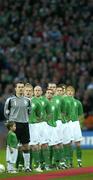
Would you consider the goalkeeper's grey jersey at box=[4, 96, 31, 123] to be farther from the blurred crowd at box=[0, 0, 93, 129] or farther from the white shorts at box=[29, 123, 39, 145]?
the blurred crowd at box=[0, 0, 93, 129]

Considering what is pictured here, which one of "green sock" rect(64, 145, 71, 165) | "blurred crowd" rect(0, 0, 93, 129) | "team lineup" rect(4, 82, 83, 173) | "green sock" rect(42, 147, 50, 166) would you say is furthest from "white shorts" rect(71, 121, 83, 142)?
"blurred crowd" rect(0, 0, 93, 129)

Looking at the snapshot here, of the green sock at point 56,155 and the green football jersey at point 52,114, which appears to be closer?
the green football jersey at point 52,114

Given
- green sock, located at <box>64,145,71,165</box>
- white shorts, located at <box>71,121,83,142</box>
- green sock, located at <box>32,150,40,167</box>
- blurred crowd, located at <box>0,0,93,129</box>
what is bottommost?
green sock, located at <box>32,150,40,167</box>

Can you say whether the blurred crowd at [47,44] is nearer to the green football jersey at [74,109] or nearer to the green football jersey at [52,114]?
the green football jersey at [74,109]

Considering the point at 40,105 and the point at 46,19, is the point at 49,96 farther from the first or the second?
the point at 46,19

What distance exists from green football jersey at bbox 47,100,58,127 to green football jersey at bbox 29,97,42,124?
41 cm

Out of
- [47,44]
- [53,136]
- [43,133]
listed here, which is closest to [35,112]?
[43,133]

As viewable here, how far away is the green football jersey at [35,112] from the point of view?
816 inches

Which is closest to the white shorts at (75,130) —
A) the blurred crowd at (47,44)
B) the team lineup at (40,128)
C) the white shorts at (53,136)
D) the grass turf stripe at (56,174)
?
the team lineup at (40,128)

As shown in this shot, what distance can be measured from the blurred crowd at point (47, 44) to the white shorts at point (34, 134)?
860cm

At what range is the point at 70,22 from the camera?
33438 mm

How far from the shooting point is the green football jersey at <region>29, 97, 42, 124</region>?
20734 millimetres

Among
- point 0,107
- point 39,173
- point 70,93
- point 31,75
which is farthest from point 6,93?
point 39,173

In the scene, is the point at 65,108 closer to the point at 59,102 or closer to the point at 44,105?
the point at 59,102
